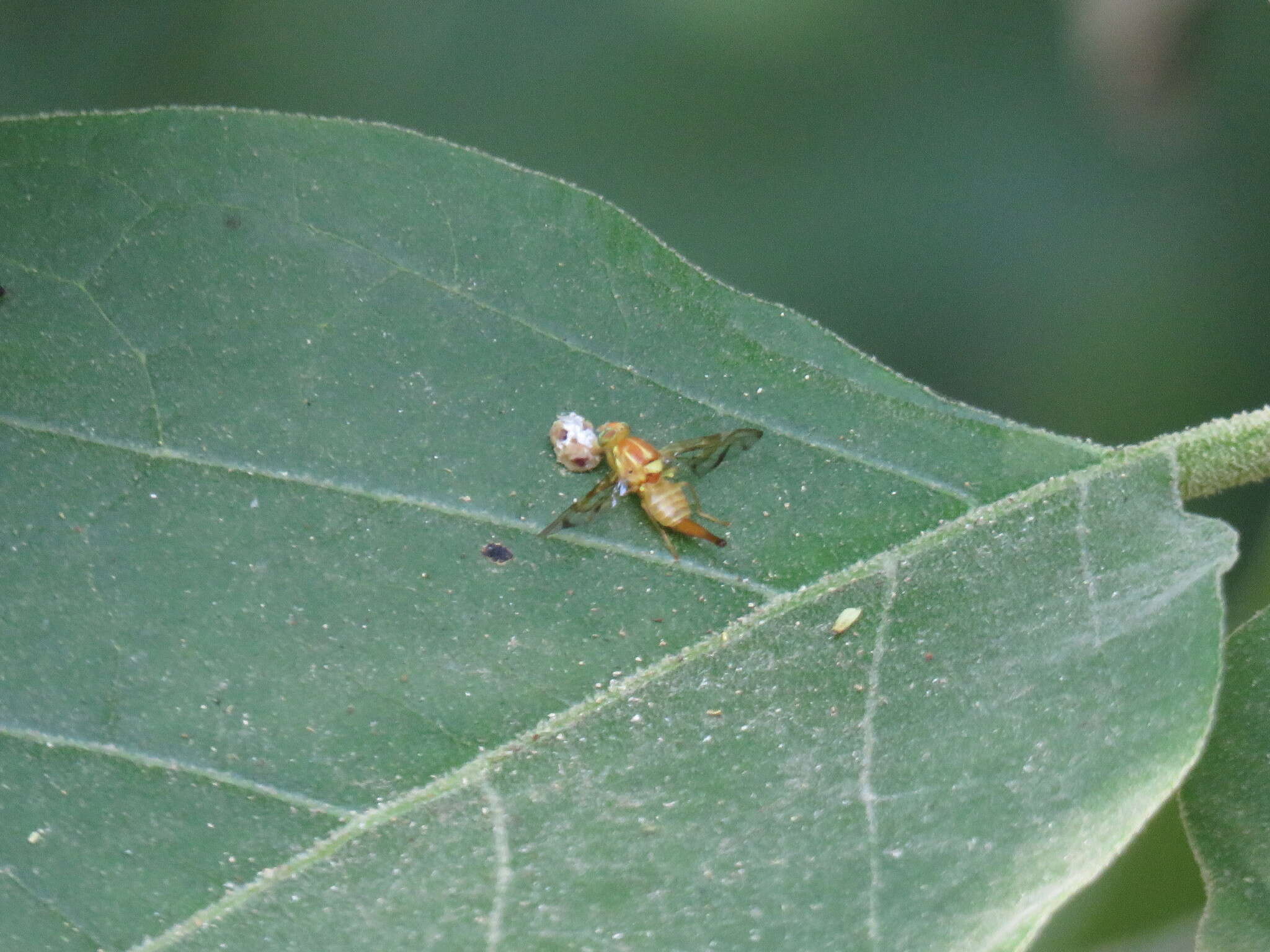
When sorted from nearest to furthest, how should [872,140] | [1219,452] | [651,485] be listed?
1. [651,485]
2. [1219,452]
3. [872,140]

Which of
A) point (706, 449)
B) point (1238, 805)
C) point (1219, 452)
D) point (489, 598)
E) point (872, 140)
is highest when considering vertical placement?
point (872, 140)

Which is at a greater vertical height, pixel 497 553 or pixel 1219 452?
pixel 497 553

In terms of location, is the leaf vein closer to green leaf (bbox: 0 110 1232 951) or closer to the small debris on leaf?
green leaf (bbox: 0 110 1232 951)

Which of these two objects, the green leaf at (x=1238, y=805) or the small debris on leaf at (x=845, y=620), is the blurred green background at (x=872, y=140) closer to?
the green leaf at (x=1238, y=805)

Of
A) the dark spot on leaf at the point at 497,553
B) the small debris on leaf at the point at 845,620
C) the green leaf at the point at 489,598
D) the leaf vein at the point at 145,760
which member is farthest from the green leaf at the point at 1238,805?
the leaf vein at the point at 145,760

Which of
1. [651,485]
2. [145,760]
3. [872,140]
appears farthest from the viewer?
[872,140]

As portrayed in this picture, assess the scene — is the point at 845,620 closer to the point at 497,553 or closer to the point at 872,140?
the point at 497,553

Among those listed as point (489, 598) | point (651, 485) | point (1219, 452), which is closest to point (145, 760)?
point (489, 598)

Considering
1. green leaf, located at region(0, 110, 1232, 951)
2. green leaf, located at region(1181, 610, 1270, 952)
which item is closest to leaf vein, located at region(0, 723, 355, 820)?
green leaf, located at region(0, 110, 1232, 951)

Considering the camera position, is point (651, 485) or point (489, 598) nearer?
point (489, 598)
